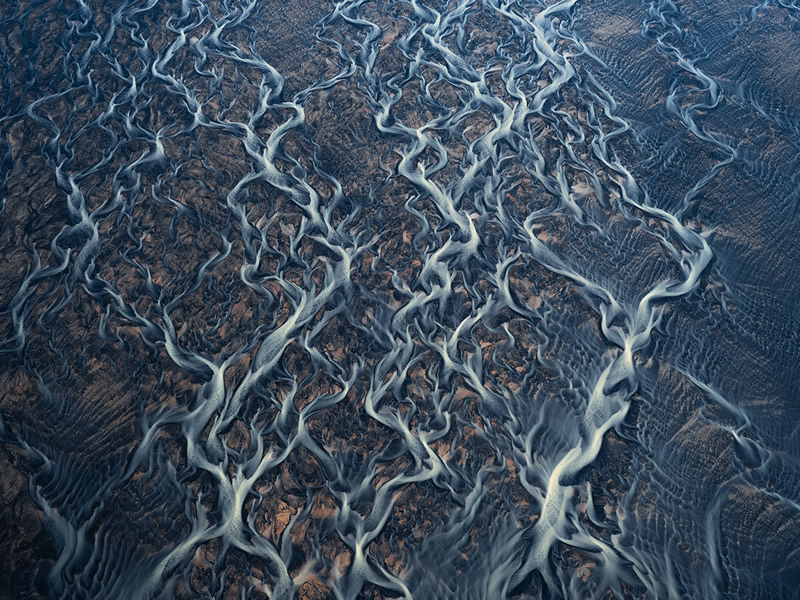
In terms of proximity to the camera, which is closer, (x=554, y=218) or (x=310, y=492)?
(x=310, y=492)

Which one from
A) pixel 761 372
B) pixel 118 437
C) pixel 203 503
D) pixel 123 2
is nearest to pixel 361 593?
pixel 203 503

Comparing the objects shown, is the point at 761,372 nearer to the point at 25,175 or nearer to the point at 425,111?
the point at 425,111

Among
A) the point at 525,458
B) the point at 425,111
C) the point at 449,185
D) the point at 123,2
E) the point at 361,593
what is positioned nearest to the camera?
the point at 361,593

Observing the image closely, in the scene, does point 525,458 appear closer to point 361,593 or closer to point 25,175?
point 361,593

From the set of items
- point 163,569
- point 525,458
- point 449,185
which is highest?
point 449,185

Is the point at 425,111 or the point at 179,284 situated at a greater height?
the point at 425,111

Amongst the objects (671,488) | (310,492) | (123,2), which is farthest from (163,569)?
(123,2)

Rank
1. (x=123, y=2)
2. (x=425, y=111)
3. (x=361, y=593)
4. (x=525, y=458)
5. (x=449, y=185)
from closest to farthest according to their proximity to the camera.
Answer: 1. (x=361, y=593)
2. (x=525, y=458)
3. (x=449, y=185)
4. (x=425, y=111)
5. (x=123, y=2)
